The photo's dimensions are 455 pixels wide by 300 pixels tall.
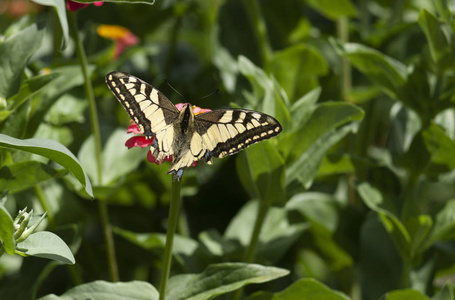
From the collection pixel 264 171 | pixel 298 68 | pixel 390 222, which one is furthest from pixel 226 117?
pixel 298 68

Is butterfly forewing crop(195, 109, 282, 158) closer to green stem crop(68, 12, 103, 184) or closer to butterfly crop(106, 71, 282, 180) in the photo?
butterfly crop(106, 71, 282, 180)

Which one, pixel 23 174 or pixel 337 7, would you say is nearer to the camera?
pixel 23 174

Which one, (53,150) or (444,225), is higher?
(53,150)

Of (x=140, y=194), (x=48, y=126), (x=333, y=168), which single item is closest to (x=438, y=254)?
(x=333, y=168)

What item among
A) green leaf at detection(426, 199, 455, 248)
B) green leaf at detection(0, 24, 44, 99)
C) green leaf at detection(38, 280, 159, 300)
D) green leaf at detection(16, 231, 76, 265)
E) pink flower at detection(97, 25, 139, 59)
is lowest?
green leaf at detection(426, 199, 455, 248)

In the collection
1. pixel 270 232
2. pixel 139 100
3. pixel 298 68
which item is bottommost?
pixel 270 232

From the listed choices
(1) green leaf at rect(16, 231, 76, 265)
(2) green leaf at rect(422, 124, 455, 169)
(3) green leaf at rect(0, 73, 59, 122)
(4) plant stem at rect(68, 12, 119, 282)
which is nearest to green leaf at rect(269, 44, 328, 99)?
(2) green leaf at rect(422, 124, 455, 169)

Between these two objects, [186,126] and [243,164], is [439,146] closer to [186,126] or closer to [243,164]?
[243,164]
